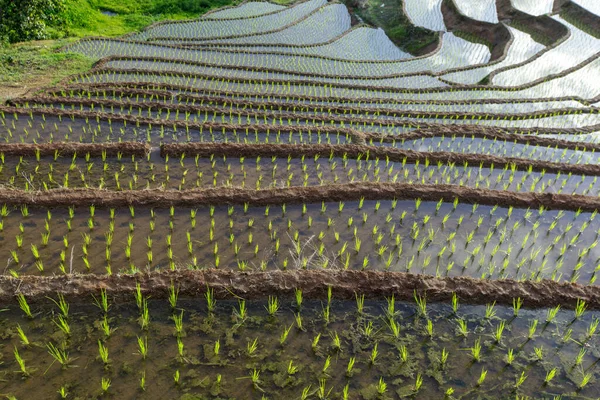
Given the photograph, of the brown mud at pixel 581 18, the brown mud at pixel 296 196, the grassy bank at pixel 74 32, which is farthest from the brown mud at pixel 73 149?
the brown mud at pixel 581 18

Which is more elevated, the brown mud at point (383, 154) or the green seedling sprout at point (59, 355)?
the brown mud at point (383, 154)

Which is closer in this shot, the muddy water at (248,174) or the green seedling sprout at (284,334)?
the green seedling sprout at (284,334)

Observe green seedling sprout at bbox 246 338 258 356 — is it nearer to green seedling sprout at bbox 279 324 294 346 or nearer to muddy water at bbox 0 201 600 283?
green seedling sprout at bbox 279 324 294 346

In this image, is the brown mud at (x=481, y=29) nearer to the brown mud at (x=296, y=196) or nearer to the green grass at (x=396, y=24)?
the green grass at (x=396, y=24)

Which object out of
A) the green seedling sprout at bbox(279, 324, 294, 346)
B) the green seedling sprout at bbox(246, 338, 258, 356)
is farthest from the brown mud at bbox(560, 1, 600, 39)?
the green seedling sprout at bbox(246, 338, 258, 356)

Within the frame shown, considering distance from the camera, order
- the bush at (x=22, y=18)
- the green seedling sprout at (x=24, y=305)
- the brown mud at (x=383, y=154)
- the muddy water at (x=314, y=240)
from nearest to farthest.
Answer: the green seedling sprout at (x=24, y=305) → the muddy water at (x=314, y=240) → the brown mud at (x=383, y=154) → the bush at (x=22, y=18)

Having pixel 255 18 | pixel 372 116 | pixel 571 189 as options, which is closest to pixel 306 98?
pixel 372 116

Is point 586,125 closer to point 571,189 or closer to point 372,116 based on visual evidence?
point 571,189
